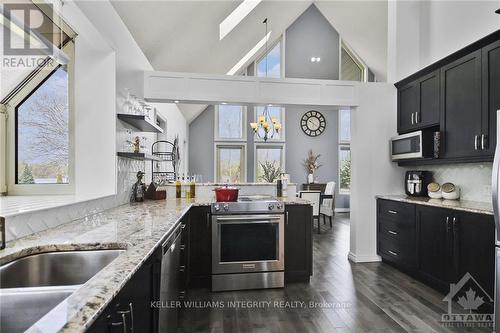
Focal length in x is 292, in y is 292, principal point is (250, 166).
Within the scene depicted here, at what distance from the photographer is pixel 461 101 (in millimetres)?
3057

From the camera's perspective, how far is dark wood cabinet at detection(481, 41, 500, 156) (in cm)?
265

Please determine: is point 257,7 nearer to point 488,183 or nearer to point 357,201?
point 357,201

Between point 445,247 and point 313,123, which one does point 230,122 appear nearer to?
point 313,123

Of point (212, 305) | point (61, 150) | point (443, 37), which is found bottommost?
point (212, 305)

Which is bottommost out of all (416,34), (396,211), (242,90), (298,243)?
(298,243)

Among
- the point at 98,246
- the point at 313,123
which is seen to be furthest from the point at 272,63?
the point at 98,246

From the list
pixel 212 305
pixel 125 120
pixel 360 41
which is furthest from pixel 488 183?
pixel 360 41

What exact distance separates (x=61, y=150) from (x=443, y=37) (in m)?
4.63

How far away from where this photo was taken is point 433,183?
371 centimetres

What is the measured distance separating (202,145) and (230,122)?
3.50ft

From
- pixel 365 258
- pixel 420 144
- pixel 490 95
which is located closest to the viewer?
pixel 490 95

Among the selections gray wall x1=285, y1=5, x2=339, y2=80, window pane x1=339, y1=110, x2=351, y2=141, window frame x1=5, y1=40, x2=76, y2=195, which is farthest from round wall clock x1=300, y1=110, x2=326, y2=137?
window frame x1=5, y1=40, x2=76, y2=195

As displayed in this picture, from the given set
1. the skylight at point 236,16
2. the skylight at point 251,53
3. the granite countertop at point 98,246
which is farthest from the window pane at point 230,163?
the granite countertop at point 98,246

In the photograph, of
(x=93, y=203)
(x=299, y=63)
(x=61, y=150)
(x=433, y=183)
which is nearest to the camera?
(x=93, y=203)
